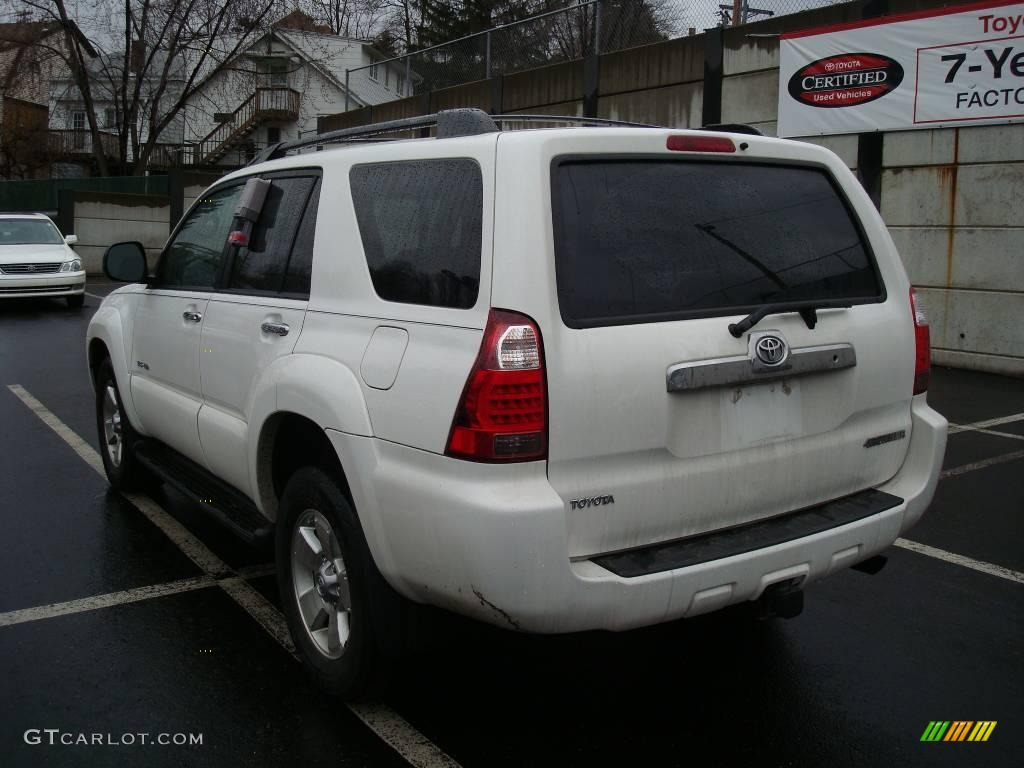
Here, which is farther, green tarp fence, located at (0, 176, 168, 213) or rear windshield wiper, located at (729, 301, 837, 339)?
green tarp fence, located at (0, 176, 168, 213)

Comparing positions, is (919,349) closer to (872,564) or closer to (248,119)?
(872,564)

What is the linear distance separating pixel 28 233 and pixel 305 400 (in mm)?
15911

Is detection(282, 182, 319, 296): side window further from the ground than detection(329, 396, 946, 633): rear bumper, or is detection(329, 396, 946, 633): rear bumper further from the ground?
detection(282, 182, 319, 296): side window

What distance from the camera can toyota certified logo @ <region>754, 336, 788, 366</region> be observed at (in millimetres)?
2988

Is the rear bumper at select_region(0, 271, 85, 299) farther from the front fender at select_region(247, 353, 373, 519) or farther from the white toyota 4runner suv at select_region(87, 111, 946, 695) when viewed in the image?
the front fender at select_region(247, 353, 373, 519)

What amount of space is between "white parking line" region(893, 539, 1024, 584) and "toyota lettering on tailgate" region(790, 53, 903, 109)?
770 centimetres

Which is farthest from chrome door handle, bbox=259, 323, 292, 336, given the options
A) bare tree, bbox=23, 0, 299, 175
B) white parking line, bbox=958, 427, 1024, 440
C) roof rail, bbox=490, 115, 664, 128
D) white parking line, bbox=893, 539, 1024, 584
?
bare tree, bbox=23, 0, 299, 175

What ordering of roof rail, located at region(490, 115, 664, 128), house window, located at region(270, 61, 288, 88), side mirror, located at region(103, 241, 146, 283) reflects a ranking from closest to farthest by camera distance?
1. roof rail, located at region(490, 115, 664, 128)
2. side mirror, located at region(103, 241, 146, 283)
3. house window, located at region(270, 61, 288, 88)

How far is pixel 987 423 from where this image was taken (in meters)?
8.13

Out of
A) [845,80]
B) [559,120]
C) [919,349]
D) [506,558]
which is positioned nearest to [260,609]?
[506,558]

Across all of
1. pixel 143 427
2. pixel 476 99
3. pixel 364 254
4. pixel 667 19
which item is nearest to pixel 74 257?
pixel 476 99

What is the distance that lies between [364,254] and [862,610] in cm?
258

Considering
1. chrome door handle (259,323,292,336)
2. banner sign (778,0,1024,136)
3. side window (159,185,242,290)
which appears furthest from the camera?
banner sign (778,0,1024,136)

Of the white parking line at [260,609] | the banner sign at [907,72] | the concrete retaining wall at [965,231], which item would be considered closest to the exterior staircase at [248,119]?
the banner sign at [907,72]
